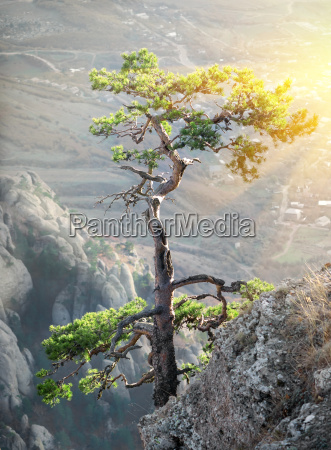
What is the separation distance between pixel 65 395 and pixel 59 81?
10361 centimetres

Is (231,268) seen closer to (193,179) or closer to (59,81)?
(193,179)

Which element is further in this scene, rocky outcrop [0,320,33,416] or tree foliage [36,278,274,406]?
rocky outcrop [0,320,33,416]

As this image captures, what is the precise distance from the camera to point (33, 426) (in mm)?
33938

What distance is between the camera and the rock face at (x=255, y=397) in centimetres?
560

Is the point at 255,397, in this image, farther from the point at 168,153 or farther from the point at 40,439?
the point at 40,439

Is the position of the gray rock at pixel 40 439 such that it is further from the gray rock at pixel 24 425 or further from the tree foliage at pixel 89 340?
the tree foliage at pixel 89 340

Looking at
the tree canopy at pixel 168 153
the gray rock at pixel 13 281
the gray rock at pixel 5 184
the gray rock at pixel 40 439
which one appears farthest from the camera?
the gray rock at pixel 5 184

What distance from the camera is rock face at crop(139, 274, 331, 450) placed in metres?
5.60

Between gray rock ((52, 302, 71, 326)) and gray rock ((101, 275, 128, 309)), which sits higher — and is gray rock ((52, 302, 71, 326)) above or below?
below

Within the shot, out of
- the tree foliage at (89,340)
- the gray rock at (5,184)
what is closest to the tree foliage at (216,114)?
the tree foliage at (89,340)

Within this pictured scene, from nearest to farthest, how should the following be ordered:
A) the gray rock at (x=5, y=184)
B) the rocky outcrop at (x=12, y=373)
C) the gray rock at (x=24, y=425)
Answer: the gray rock at (x=24, y=425), the rocky outcrop at (x=12, y=373), the gray rock at (x=5, y=184)

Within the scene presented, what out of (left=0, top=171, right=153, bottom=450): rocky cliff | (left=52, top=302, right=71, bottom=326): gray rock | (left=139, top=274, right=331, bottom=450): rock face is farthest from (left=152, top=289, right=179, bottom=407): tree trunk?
(left=52, top=302, right=71, bottom=326): gray rock

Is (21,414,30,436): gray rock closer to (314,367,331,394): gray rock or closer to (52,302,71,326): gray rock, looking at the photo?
(52,302,71,326): gray rock

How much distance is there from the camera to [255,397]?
6.48 meters
